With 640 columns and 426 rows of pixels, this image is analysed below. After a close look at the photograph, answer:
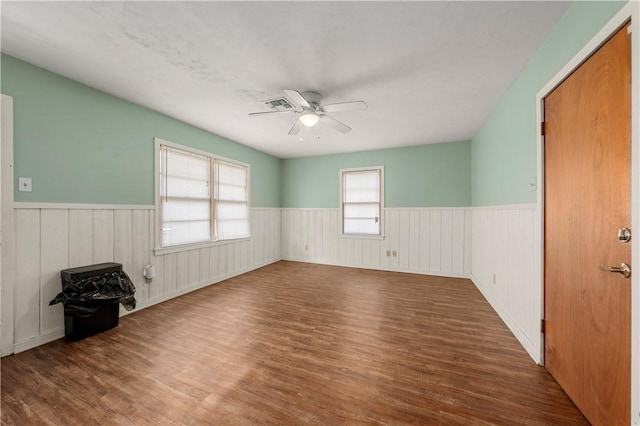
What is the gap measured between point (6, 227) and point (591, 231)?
4317 millimetres

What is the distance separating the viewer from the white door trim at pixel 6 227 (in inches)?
80.3

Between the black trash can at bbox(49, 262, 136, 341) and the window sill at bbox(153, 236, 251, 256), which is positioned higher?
the window sill at bbox(153, 236, 251, 256)

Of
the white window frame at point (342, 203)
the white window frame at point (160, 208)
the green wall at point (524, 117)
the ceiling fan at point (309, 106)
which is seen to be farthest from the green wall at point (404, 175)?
the ceiling fan at point (309, 106)

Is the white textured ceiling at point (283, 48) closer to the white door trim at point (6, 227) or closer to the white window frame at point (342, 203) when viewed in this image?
the white door trim at point (6, 227)

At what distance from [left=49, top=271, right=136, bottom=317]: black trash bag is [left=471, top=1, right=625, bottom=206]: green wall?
4052 millimetres

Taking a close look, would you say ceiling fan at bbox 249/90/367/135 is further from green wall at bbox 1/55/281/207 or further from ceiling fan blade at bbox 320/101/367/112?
green wall at bbox 1/55/281/207

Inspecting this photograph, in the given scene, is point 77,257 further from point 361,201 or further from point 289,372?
point 361,201

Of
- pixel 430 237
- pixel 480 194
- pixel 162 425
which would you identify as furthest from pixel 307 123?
pixel 430 237

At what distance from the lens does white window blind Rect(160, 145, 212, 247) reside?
347cm

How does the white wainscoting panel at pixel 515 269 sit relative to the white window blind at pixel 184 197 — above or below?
below

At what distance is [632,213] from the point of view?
109 cm

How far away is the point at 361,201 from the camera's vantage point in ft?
17.9

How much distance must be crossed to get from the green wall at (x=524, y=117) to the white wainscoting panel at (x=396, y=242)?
1.07 meters

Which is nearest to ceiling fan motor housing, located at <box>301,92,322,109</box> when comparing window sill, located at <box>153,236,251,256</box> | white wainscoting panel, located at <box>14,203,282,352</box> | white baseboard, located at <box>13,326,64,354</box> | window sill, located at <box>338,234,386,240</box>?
white wainscoting panel, located at <box>14,203,282,352</box>
